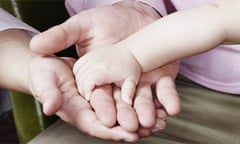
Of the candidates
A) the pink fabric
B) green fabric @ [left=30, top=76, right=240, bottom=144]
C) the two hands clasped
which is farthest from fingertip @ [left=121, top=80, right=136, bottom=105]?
the pink fabric

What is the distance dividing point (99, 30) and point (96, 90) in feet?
0.42

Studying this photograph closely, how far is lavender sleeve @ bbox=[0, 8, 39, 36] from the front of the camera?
0.69m

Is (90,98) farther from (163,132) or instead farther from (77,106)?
(163,132)

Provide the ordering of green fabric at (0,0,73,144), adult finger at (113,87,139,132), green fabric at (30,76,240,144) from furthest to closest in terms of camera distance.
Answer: green fabric at (0,0,73,144)
green fabric at (30,76,240,144)
adult finger at (113,87,139,132)

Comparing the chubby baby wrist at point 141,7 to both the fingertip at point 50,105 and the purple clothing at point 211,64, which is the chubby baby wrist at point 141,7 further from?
the fingertip at point 50,105

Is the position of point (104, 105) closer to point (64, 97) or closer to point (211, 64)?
point (64, 97)

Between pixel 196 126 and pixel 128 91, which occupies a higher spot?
pixel 128 91

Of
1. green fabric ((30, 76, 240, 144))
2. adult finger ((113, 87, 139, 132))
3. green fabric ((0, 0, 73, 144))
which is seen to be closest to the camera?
adult finger ((113, 87, 139, 132))

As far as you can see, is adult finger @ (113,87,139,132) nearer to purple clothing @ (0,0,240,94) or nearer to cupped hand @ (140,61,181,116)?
cupped hand @ (140,61,181,116)

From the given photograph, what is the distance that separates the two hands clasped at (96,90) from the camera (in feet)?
1.66

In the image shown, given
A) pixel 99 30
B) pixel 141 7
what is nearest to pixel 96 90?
pixel 99 30

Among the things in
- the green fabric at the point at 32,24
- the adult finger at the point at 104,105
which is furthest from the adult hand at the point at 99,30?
the green fabric at the point at 32,24

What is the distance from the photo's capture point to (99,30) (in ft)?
2.13

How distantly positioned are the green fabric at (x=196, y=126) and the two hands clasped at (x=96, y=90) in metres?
0.07
